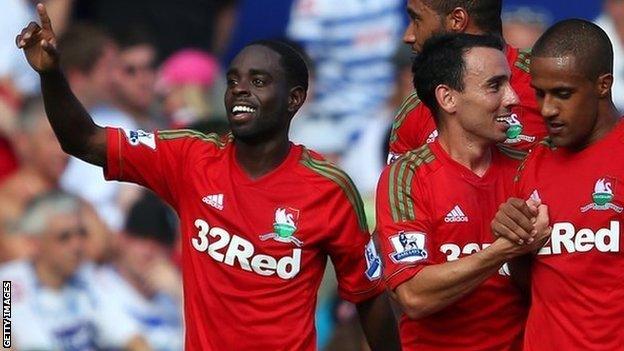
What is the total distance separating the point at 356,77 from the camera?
1188cm

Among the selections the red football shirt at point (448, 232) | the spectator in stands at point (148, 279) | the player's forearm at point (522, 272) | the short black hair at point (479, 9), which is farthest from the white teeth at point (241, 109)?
the spectator in stands at point (148, 279)

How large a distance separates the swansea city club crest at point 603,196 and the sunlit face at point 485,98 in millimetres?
554

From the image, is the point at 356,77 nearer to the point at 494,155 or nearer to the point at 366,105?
the point at 366,105

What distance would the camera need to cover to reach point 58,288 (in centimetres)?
1144

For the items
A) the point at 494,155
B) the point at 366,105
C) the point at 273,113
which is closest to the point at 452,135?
the point at 494,155


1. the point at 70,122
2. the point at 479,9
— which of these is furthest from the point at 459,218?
the point at 70,122

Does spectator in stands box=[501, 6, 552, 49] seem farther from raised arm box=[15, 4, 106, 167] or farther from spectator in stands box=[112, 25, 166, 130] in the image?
raised arm box=[15, 4, 106, 167]

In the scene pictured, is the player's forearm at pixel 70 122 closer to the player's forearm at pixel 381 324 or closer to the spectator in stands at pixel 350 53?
the player's forearm at pixel 381 324

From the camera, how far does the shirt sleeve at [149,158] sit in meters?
7.11

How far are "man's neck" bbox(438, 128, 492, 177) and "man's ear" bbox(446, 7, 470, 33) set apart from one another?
678mm

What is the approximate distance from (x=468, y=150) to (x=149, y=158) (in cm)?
133

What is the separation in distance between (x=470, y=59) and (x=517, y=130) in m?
0.44

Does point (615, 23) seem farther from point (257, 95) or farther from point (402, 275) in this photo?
point (402, 275)

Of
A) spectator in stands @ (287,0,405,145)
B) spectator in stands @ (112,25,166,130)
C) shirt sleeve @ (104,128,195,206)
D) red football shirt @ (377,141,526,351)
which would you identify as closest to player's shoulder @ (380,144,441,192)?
red football shirt @ (377,141,526,351)
